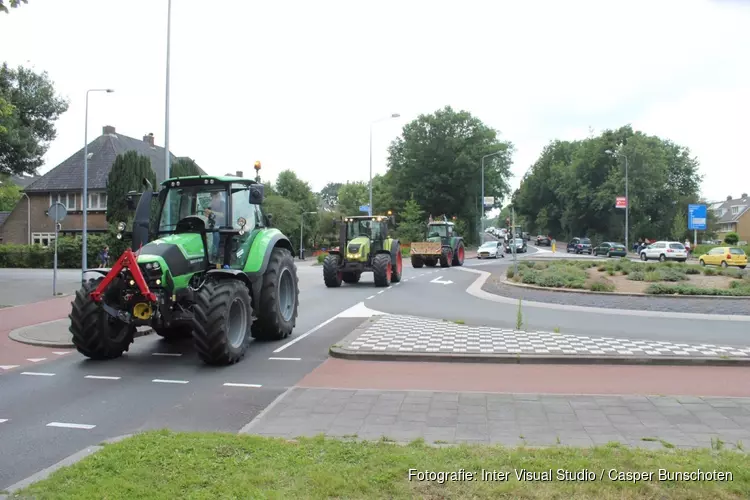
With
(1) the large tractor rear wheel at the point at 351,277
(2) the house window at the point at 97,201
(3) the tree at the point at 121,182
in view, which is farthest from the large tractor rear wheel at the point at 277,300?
(2) the house window at the point at 97,201

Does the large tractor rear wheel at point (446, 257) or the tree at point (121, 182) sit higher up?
the tree at point (121, 182)

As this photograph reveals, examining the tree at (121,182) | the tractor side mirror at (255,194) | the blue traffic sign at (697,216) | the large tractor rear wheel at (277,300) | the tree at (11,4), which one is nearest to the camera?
the tree at (11,4)

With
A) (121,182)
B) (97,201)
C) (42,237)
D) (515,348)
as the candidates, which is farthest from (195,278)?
(42,237)

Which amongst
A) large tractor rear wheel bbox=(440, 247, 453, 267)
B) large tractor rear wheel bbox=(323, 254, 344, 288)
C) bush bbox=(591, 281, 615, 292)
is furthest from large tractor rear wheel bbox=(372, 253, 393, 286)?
large tractor rear wheel bbox=(440, 247, 453, 267)

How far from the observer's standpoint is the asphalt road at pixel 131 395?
542 cm

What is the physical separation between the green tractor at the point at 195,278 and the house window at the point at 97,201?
130 ft

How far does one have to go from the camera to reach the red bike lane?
30.7ft

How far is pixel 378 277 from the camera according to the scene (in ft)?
71.2

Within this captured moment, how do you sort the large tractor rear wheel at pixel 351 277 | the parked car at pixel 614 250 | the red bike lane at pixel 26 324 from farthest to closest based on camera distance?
1. the parked car at pixel 614 250
2. the large tractor rear wheel at pixel 351 277
3. the red bike lane at pixel 26 324

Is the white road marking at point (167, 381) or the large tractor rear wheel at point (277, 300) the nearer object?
the white road marking at point (167, 381)

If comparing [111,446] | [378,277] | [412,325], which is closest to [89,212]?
[378,277]

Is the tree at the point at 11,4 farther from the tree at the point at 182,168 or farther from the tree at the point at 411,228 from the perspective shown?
the tree at the point at 411,228

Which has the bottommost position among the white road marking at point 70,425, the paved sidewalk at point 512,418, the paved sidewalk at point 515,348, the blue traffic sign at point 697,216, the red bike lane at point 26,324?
the red bike lane at point 26,324

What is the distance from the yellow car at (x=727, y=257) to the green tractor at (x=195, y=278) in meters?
34.3
